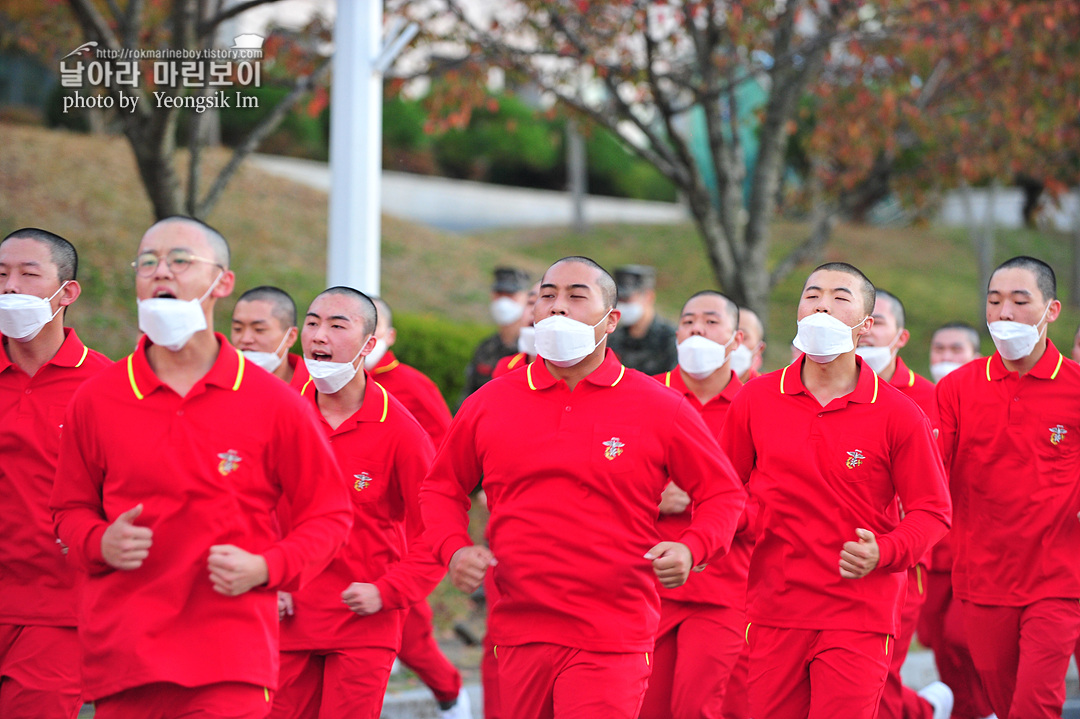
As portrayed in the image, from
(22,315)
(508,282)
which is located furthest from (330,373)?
(508,282)

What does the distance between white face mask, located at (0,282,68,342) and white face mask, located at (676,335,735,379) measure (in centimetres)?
320

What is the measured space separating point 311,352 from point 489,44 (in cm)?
577

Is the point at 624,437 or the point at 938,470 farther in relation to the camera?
the point at 938,470

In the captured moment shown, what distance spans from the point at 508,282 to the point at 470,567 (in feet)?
17.4

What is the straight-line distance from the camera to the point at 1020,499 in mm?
5926

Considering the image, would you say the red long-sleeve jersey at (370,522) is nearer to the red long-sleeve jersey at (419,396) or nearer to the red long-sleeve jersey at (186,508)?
the red long-sleeve jersey at (186,508)

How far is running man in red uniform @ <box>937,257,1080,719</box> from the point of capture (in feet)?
19.1

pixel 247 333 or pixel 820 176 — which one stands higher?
pixel 820 176

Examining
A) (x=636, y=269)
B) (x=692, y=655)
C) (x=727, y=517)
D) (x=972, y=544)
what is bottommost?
(x=692, y=655)

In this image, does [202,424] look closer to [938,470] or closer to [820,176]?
[938,470]

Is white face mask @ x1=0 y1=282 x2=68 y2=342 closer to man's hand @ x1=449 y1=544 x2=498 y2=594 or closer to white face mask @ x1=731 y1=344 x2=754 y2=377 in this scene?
man's hand @ x1=449 y1=544 x2=498 y2=594

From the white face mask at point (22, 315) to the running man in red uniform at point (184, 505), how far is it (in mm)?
1211

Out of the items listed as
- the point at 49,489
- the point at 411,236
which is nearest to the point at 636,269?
the point at 49,489

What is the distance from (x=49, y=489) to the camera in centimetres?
481
